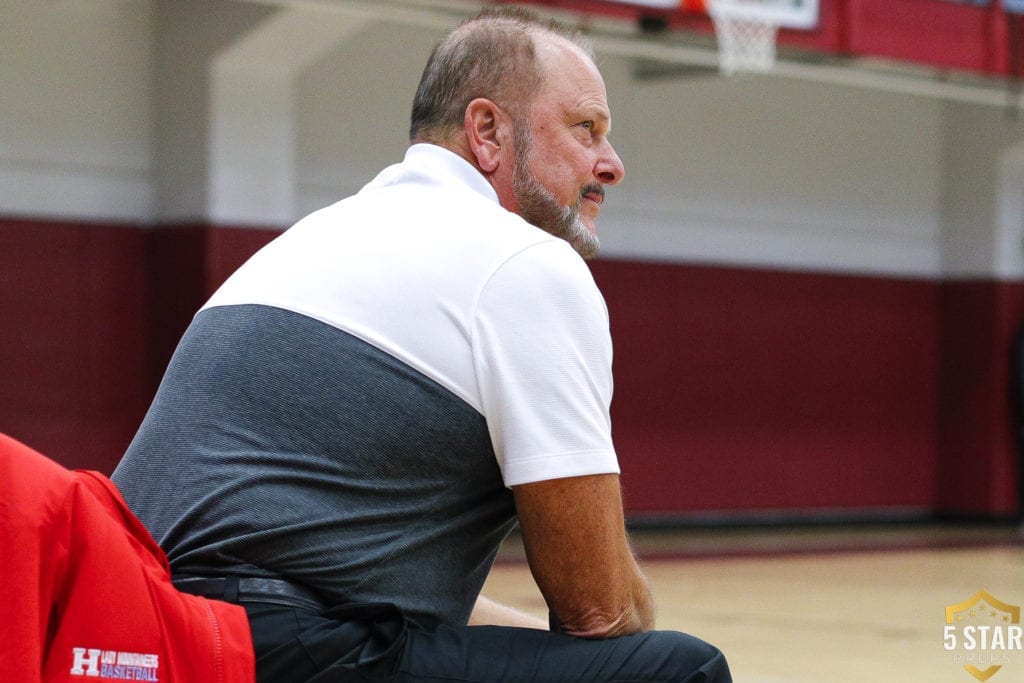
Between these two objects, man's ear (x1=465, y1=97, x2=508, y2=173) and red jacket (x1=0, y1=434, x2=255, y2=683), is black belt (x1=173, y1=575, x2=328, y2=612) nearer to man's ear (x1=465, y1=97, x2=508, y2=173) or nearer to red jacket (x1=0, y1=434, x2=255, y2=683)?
red jacket (x1=0, y1=434, x2=255, y2=683)

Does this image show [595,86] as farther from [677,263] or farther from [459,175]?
[677,263]

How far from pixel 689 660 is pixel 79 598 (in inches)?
28.5

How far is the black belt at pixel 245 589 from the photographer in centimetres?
179

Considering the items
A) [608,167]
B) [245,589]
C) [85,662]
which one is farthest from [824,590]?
[85,662]

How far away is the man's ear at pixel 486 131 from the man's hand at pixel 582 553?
0.54 metres

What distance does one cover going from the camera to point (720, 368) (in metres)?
→ 11.5

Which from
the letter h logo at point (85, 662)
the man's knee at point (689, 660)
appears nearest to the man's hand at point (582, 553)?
the man's knee at point (689, 660)

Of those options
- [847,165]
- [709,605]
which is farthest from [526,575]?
[847,165]

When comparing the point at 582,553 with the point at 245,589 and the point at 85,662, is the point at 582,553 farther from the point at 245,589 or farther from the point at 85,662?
the point at 85,662

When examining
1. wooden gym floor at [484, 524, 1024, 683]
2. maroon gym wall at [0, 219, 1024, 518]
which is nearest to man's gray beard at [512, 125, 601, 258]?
wooden gym floor at [484, 524, 1024, 683]

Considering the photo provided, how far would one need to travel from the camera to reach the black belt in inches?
70.4

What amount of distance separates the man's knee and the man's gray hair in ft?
2.51

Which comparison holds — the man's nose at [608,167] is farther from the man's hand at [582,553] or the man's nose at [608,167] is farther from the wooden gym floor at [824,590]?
the wooden gym floor at [824,590]

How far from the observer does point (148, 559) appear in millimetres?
1689
